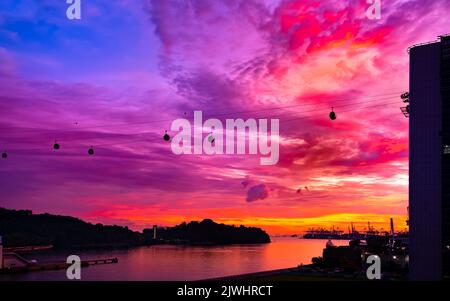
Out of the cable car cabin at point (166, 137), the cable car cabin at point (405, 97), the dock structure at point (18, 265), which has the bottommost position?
the dock structure at point (18, 265)

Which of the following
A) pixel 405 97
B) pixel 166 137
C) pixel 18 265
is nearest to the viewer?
pixel 166 137

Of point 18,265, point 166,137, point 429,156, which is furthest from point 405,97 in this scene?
point 18,265

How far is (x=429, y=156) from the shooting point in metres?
98.4

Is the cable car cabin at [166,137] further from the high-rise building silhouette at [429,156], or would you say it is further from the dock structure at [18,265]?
the dock structure at [18,265]

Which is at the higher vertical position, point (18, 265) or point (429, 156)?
point (429, 156)

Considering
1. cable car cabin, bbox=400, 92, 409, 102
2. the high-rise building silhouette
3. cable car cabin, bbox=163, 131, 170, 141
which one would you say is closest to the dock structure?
the high-rise building silhouette

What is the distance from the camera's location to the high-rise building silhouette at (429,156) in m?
96.9

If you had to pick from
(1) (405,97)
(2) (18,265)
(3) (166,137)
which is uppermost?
(1) (405,97)

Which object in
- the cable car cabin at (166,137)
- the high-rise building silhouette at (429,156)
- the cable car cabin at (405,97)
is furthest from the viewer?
the cable car cabin at (405,97)

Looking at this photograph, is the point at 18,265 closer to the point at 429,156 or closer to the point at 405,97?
the point at 405,97

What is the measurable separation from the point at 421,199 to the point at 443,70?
25.1 meters

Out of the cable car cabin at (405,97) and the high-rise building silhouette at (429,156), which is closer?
the high-rise building silhouette at (429,156)

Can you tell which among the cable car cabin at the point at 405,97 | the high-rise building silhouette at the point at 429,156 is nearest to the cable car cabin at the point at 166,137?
the high-rise building silhouette at the point at 429,156
